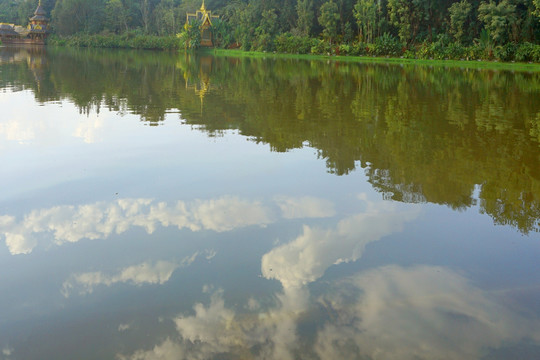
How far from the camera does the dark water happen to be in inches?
124

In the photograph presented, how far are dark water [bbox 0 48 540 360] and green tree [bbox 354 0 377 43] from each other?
97.2 ft

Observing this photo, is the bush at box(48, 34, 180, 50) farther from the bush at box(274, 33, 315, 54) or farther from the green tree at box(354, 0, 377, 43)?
the green tree at box(354, 0, 377, 43)

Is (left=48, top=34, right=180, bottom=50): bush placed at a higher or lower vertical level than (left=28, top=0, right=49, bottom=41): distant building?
lower

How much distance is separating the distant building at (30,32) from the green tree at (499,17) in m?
53.9

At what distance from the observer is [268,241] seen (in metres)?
4.56

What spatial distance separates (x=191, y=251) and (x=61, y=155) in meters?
4.19

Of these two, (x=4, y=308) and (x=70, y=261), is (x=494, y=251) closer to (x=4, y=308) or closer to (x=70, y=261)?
(x=70, y=261)

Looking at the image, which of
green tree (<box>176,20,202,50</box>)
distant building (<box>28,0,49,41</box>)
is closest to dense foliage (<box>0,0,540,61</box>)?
green tree (<box>176,20,202,50</box>)

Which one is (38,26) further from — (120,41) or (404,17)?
(404,17)

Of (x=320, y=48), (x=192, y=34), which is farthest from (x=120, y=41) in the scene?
(x=320, y=48)

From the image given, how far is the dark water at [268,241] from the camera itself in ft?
10.4

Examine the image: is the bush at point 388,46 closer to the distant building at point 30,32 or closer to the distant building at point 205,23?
the distant building at point 205,23

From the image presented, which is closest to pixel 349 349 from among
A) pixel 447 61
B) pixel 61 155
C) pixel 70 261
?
pixel 70 261

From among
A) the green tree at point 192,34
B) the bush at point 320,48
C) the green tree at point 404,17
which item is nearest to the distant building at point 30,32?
the green tree at point 192,34
